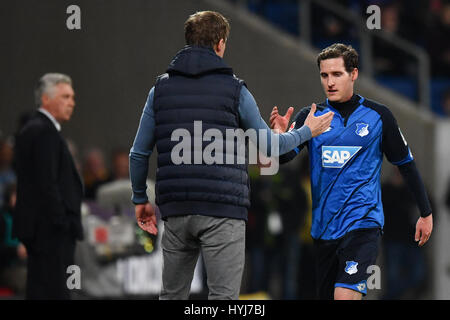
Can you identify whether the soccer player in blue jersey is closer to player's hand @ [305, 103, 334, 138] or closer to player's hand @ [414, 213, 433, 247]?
player's hand @ [414, 213, 433, 247]

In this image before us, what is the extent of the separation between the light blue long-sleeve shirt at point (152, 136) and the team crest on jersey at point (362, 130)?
1.60 feet

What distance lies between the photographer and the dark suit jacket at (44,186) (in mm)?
7098

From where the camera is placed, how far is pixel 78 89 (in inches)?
534

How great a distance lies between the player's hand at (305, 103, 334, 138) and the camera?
5996 millimetres

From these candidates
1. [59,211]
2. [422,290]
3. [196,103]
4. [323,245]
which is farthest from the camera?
[422,290]

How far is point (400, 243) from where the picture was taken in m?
12.4

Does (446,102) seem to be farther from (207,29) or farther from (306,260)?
(207,29)

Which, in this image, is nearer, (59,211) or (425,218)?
(425,218)

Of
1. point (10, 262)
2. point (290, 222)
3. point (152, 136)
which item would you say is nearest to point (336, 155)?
point (152, 136)

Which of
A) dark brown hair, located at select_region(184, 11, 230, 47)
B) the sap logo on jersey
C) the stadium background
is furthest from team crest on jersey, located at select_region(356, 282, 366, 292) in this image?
the stadium background

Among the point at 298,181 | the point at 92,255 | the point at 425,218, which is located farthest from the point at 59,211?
the point at 298,181

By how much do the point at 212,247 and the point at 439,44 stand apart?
959 cm

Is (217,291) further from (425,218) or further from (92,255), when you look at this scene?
(92,255)

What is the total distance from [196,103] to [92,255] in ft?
17.8
